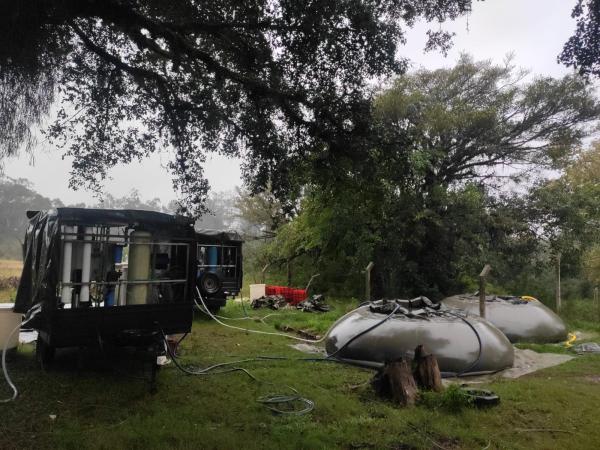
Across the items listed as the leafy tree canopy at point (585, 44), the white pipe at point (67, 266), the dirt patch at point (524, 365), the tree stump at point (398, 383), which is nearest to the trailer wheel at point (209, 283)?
the white pipe at point (67, 266)

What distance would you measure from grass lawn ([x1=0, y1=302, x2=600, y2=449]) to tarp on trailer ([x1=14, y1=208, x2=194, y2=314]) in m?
1.14

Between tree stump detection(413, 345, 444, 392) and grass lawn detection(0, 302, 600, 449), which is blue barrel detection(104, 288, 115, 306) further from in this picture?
tree stump detection(413, 345, 444, 392)

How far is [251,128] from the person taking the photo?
23.7 ft

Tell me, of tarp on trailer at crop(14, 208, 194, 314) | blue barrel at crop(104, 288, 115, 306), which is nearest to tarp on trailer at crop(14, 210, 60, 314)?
tarp on trailer at crop(14, 208, 194, 314)

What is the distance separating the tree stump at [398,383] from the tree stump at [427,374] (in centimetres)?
27

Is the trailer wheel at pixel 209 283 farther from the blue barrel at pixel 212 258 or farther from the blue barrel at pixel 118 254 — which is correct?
the blue barrel at pixel 118 254

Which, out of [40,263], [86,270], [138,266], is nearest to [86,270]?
[86,270]

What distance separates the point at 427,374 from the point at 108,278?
4404mm

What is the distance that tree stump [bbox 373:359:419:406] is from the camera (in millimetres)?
5888

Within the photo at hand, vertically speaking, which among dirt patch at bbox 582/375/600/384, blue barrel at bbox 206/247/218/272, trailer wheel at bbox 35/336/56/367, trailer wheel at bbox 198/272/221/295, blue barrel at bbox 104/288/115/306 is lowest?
dirt patch at bbox 582/375/600/384

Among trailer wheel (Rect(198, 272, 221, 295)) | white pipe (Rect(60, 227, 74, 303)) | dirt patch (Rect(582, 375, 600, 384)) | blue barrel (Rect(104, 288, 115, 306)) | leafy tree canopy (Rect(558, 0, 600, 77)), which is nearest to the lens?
leafy tree canopy (Rect(558, 0, 600, 77))

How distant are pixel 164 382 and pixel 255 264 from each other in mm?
17192

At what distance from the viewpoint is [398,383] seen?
236 inches

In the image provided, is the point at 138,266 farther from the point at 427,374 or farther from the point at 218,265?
the point at 218,265
